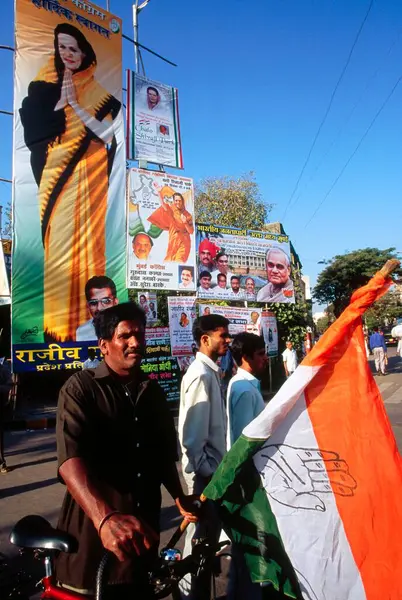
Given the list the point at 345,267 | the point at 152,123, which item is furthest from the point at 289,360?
the point at 345,267

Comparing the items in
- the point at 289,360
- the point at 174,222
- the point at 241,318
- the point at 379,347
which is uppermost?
the point at 174,222

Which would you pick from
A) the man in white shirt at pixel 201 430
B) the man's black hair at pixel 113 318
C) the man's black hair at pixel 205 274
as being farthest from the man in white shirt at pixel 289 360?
the man's black hair at pixel 113 318

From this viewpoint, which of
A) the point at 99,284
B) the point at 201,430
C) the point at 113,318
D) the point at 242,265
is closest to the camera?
the point at 113,318

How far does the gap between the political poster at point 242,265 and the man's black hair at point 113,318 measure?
8.53m

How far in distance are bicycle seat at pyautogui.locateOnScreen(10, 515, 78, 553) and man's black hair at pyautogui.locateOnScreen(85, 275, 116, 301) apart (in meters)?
7.51

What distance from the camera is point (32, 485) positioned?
18.0 ft

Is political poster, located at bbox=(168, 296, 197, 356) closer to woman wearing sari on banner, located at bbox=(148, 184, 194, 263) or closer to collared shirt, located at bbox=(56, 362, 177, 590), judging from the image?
woman wearing sari on banner, located at bbox=(148, 184, 194, 263)

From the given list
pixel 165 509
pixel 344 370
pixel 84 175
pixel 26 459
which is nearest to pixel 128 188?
pixel 84 175

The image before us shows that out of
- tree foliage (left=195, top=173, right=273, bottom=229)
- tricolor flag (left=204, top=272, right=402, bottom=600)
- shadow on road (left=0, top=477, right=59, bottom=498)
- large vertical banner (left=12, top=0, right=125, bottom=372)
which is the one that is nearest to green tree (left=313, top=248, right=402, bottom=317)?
tree foliage (left=195, top=173, right=273, bottom=229)

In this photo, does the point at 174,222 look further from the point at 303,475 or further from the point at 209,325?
the point at 303,475

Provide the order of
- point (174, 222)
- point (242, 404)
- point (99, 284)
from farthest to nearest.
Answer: point (174, 222), point (99, 284), point (242, 404)

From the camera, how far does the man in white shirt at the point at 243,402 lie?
252cm

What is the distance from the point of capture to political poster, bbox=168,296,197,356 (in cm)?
985

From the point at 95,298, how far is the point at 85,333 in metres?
0.68
